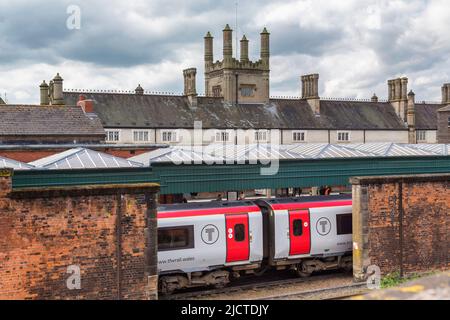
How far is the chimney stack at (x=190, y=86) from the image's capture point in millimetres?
55872

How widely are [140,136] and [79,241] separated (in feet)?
122

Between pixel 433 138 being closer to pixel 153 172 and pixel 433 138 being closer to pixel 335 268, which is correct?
pixel 335 268

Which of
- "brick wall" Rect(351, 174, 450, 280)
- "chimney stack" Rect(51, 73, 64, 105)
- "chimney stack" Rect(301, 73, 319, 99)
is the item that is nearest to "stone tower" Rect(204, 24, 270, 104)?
"chimney stack" Rect(301, 73, 319, 99)

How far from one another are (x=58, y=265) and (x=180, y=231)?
4412 millimetres

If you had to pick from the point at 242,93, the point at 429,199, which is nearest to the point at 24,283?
the point at 429,199

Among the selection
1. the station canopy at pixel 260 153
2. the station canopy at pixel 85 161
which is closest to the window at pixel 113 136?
the station canopy at pixel 260 153

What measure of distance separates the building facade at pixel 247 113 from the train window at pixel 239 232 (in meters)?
32.9

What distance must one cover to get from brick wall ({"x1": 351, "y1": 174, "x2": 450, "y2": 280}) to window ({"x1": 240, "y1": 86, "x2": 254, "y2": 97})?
42.4 metres

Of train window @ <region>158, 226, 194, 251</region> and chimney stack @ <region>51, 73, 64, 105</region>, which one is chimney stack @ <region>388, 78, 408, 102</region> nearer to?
chimney stack @ <region>51, 73, 64, 105</region>

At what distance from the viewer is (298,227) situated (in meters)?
19.7

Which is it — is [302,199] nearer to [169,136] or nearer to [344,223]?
[344,223]

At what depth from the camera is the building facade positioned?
52.1m

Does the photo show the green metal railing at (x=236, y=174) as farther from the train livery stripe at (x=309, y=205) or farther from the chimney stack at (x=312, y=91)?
the chimney stack at (x=312, y=91)

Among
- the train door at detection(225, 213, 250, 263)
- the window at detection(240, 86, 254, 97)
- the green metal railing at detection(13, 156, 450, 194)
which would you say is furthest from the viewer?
the window at detection(240, 86, 254, 97)
